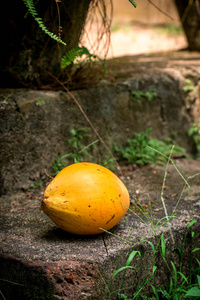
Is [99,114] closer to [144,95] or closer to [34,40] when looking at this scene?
[144,95]

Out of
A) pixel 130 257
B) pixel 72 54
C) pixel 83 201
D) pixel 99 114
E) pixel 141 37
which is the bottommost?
pixel 130 257

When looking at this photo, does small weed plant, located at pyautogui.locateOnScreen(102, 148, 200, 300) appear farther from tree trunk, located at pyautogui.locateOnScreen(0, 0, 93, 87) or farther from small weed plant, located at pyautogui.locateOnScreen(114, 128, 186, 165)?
tree trunk, located at pyautogui.locateOnScreen(0, 0, 93, 87)

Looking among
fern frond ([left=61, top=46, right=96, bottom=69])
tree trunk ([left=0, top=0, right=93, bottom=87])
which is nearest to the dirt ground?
Answer: tree trunk ([left=0, top=0, right=93, bottom=87])

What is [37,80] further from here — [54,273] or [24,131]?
[54,273]

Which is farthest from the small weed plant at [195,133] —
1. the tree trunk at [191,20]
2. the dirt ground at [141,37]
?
the dirt ground at [141,37]

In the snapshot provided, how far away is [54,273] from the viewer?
4.74ft

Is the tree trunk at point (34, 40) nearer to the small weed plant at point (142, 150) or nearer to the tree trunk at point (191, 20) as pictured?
the small weed plant at point (142, 150)

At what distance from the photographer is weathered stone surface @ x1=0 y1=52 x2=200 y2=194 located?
2.37 metres

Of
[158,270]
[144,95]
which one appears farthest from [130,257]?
[144,95]

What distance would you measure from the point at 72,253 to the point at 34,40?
172 cm

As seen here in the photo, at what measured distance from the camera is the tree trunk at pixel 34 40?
2434 mm

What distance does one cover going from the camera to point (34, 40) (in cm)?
253

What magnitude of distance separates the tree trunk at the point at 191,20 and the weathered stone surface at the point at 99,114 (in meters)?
1.51

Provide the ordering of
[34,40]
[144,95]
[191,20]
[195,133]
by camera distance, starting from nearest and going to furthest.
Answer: [34,40] < [144,95] < [195,133] < [191,20]
